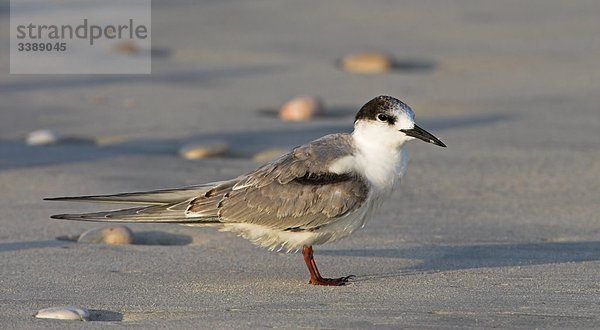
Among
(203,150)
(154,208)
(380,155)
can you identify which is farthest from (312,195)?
(203,150)

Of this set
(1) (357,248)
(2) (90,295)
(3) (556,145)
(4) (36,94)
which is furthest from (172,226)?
(4) (36,94)

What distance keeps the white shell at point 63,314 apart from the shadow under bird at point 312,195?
0.71 meters

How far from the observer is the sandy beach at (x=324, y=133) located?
4438mm

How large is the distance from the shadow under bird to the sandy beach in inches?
8.3

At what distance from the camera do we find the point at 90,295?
4.50 m

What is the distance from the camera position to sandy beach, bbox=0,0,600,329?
4438mm

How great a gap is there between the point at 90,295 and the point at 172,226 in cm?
131

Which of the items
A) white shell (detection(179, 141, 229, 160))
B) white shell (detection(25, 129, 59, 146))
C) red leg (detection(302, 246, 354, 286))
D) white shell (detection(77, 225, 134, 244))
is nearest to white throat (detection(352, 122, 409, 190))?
red leg (detection(302, 246, 354, 286))

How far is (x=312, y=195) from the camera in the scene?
15.8 ft

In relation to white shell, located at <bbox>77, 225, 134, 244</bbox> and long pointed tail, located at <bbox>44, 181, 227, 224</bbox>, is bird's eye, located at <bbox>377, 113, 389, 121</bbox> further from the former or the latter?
white shell, located at <bbox>77, 225, 134, 244</bbox>

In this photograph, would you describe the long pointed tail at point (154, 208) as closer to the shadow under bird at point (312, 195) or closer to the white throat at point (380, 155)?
the shadow under bird at point (312, 195)

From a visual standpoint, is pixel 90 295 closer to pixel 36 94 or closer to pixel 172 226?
pixel 172 226

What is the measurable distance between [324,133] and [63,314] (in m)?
3.91

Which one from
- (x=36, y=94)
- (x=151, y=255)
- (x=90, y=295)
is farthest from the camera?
(x=36, y=94)
